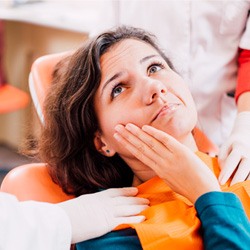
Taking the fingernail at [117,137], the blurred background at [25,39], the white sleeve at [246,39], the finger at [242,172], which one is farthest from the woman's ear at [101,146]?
the blurred background at [25,39]

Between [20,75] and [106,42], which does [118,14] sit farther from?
[20,75]

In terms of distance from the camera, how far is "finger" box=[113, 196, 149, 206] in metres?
1.36

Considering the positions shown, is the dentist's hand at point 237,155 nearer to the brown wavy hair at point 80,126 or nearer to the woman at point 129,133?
the woman at point 129,133

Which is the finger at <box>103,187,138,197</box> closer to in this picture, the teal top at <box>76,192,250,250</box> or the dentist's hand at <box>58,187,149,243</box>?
the dentist's hand at <box>58,187,149,243</box>

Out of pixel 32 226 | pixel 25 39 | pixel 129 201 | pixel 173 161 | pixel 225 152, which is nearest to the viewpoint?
pixel 32 226

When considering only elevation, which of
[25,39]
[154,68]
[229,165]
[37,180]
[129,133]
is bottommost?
[25,39]

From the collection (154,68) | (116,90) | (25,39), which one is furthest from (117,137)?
(25,39)

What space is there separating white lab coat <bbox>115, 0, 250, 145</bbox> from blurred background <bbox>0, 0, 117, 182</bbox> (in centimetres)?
111

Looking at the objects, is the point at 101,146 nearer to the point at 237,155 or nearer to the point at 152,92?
the point at 152,92

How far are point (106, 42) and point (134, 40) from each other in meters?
0.08

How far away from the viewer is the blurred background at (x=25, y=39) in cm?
308

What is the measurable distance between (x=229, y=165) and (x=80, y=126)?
0.43 metres

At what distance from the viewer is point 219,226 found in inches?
45.0

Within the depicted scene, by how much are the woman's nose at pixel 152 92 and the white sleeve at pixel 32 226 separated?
356 mm
